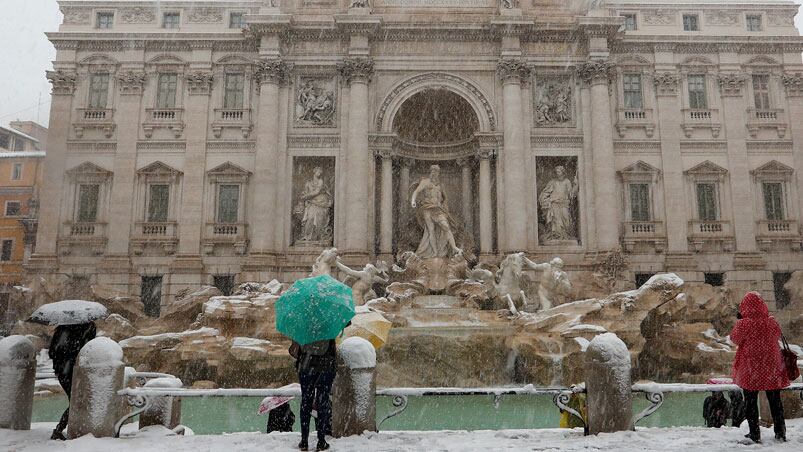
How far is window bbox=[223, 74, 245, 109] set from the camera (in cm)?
A: 2698

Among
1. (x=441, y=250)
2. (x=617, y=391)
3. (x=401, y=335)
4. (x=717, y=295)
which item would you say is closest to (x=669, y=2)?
(x=717, y=295)

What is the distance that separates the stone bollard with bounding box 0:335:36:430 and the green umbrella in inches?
148

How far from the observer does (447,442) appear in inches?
277

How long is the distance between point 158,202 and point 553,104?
1838cm

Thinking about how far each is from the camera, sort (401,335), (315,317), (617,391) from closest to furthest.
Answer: (315,317) → (617,391) → (401,335)

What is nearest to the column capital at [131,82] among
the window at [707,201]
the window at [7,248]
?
the window at [7,248]

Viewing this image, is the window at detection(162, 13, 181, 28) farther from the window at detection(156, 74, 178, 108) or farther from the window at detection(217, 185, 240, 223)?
the window at detection(217, 185, 240, 223)

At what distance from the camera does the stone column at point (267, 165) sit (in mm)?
24875

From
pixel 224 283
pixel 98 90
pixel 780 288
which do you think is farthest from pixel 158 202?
pixel 780 288

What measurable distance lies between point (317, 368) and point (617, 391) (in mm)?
3658

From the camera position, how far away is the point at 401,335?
1652 centimetres

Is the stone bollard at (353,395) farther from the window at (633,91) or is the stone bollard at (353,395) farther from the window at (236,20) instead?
the window at (236,20)

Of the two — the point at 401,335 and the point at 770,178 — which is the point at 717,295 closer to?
the point at 770,178

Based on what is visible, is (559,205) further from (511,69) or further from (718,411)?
(718,411)
